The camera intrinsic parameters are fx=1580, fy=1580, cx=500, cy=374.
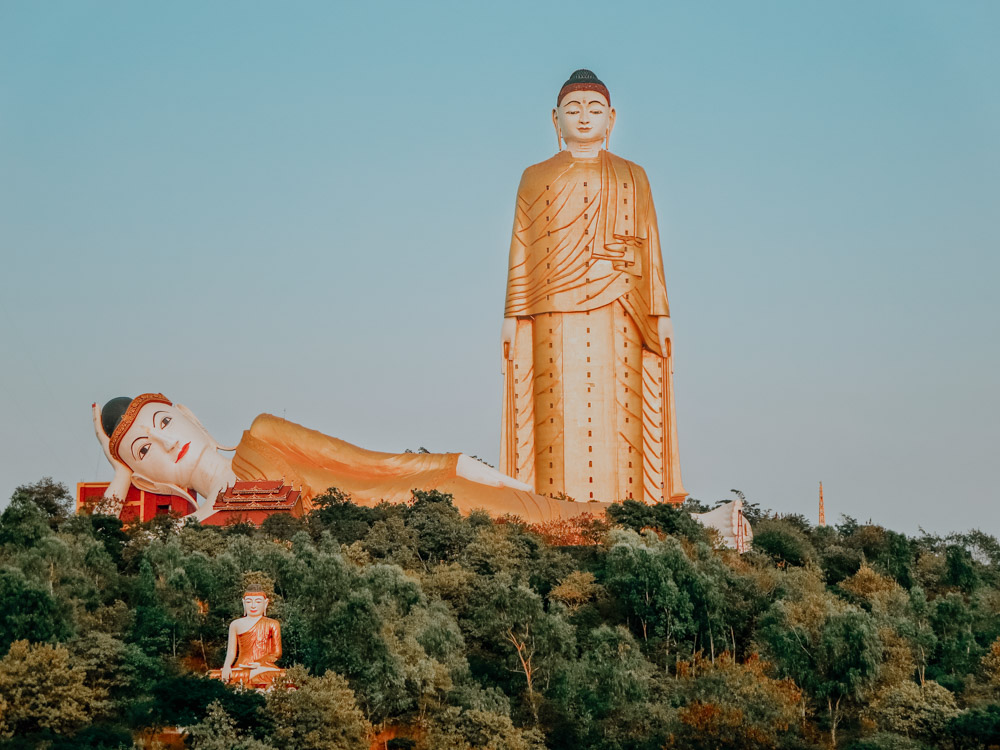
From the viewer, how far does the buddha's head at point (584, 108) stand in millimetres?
34156

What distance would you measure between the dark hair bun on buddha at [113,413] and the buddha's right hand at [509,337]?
26.5 ft

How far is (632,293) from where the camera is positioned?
3381cm

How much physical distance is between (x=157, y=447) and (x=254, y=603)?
12.2 meters

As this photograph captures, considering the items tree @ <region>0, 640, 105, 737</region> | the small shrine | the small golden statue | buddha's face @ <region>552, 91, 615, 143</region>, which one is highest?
buddha's face @ <region>552, 91, 615, 143</region>

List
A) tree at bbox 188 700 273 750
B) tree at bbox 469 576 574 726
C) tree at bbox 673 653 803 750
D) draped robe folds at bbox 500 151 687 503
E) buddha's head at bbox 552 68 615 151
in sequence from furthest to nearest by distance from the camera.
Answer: buddha's head at bbox 552 68 615 151 < draped robe folds at bbox 500 151 687 503 < tree at bbox 469 576 574 726 < tree at bbox 673 653 803 750 < tree at bbox 188 700 273 750

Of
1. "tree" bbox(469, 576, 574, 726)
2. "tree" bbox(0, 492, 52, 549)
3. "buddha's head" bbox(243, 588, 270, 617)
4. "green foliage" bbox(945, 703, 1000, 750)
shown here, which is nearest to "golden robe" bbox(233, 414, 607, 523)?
"tree" bbox(0, 492, 52, 549)

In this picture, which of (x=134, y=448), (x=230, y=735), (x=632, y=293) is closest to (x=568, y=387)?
(x=632, y=293)

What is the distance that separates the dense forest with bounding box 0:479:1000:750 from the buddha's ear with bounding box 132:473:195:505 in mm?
3272

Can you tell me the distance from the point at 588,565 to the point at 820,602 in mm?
5275

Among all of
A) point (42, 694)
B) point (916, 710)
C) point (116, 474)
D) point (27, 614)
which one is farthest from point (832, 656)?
point (116, 474)

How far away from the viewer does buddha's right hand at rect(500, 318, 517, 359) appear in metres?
34.1

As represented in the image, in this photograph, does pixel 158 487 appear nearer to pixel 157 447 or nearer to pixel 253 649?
pixel 157 447

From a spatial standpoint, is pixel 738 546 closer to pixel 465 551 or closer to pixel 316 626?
pixel 465 551

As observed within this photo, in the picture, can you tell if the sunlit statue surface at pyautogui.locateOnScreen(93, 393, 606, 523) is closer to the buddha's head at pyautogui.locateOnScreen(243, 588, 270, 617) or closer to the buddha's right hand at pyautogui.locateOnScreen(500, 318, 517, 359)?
the buddha's right hand at pyautogui.locateOnScreen(500, 318, 517, 359)
